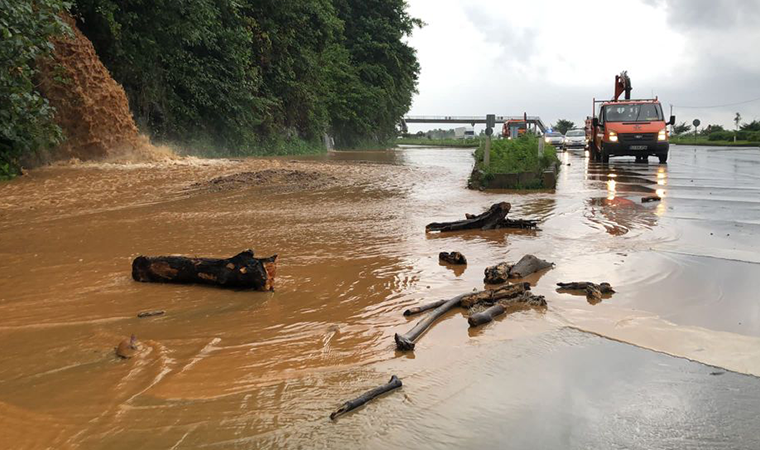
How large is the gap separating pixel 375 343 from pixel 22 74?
1069 centimetres

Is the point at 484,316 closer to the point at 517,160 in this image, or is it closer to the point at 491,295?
the point at 491,295

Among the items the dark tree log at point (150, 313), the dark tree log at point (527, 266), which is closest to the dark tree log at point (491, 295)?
the dark tree log at point (527, 266)

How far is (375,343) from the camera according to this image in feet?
12.4

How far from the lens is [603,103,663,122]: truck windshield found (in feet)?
72.9

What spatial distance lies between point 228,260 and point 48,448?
262cm

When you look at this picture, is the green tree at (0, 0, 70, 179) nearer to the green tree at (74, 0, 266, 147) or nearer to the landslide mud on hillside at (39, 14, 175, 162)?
the landslide mud on hillside at (39, 14, 175, 162)

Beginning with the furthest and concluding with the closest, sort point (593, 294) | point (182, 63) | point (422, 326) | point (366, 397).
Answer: point (182, 63), point (593, 294), point (422, 326), point (366, 397)

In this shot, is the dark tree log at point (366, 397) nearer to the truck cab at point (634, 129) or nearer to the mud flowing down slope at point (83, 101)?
the mud flowing down slope at point (83, 101)

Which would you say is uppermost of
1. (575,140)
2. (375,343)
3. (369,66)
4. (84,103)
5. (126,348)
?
(369,66)

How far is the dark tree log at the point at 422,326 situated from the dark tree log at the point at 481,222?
11.6 feet

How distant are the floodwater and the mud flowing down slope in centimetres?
877

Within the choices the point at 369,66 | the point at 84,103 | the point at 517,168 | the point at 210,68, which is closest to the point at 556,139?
the point at 369,66

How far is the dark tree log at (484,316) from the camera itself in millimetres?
4059

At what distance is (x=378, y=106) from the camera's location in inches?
1800
